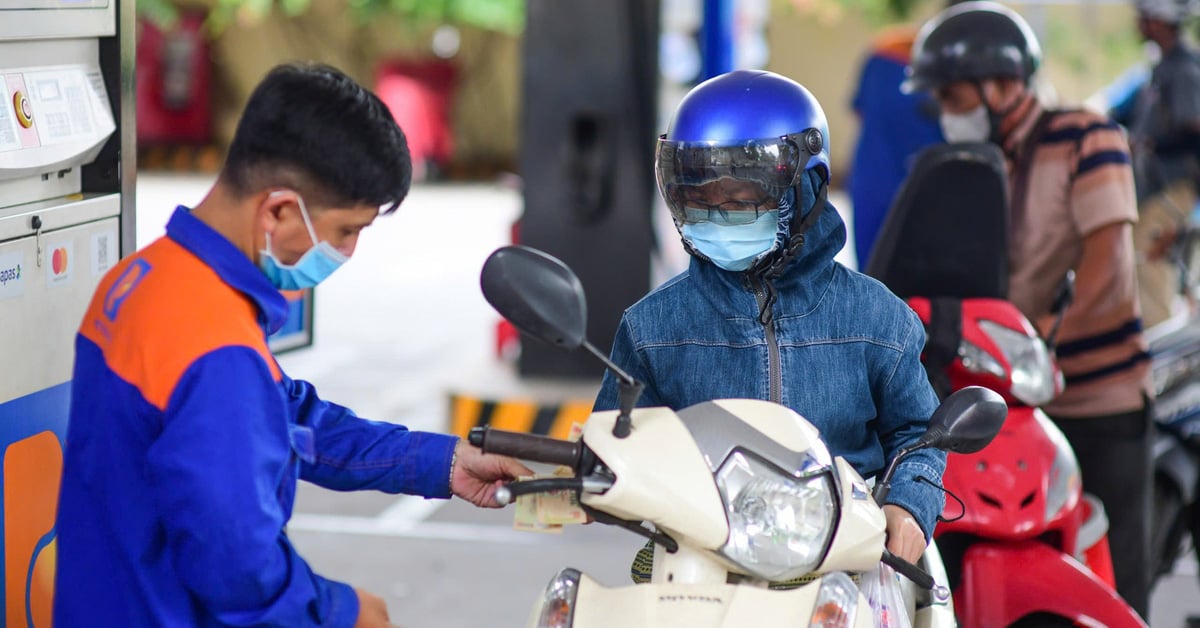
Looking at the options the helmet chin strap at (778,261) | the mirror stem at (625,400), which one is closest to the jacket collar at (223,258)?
the mirror stem at (625,400)

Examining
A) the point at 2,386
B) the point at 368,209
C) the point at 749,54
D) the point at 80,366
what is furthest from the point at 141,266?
the point at 749,54

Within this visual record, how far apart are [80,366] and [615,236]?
5.16 metres

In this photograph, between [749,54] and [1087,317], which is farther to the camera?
[749,54]

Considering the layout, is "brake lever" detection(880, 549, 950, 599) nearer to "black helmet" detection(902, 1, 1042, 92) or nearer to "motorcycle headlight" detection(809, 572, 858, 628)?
"motorcycle headlight" detection(809, 572, 858, 628)

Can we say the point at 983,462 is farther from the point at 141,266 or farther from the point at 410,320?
the point at 410,320

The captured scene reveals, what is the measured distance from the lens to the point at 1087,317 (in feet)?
13.0

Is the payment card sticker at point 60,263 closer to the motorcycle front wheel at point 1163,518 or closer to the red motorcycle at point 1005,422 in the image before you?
the red motorcycle at point 1005,422

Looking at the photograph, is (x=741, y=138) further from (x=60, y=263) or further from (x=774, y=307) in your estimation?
(x=60, y=263)

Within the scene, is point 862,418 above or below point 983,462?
above

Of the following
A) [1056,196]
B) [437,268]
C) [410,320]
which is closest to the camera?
[1056,196]

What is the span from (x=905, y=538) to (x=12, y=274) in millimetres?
1673

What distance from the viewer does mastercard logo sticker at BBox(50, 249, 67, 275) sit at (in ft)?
9.54

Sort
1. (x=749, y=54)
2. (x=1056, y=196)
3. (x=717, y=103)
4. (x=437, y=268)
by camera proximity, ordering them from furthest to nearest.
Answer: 1. (x=749, y=54)
2. (x=437, y=268)
3. (x=1056, y=196)
4. (x=717, y=103)

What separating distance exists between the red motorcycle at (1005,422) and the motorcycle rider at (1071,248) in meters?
0.40
